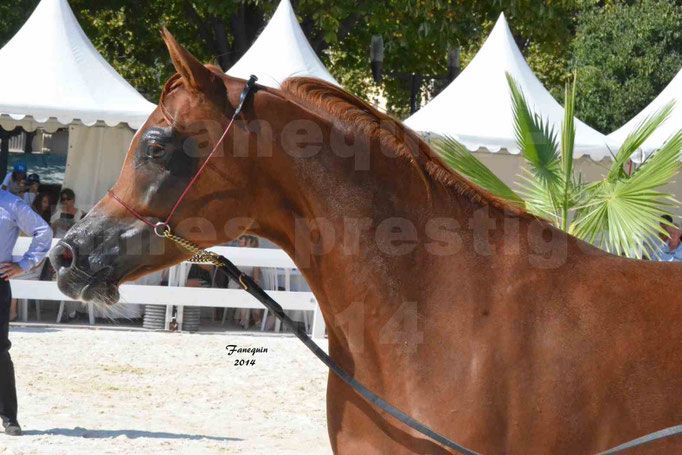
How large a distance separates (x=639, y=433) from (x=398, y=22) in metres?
16.2

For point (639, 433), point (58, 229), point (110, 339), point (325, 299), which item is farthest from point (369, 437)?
point (58, 229)

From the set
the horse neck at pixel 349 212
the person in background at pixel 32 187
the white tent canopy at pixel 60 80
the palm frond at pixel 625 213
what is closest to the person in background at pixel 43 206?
the person in background at pixel 32 187

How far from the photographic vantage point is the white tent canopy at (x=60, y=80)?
1102 cm

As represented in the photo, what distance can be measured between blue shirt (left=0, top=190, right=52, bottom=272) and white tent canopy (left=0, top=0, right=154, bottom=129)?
4.60 m

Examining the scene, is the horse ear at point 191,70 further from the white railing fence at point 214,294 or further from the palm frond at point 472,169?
the white railing fence at point 214,294

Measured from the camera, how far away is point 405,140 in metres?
2.92

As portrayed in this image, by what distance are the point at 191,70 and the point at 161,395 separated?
5527mm

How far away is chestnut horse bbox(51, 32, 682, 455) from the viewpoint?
100 inches

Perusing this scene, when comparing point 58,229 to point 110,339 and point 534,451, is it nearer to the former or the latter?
point 110,339

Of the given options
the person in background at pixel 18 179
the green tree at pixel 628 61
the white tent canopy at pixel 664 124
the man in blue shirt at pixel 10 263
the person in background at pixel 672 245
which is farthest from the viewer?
the green tree at pixel 628 61

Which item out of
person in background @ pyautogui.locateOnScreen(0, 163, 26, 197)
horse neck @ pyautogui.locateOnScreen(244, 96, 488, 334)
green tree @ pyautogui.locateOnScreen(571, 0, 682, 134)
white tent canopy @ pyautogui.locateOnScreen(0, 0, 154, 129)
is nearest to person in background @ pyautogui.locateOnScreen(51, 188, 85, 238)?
person in background @ pyautogui.locateOnScreen(0, 163, 26, 197)

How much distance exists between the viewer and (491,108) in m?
12.1

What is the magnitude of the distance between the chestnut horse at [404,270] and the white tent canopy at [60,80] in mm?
8635

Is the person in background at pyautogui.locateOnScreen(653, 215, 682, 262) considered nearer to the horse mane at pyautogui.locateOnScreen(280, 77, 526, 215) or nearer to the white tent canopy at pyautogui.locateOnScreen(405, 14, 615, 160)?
the white tent canopy at pyautogui.locateOnScreen(405, 14, 615, 160)
